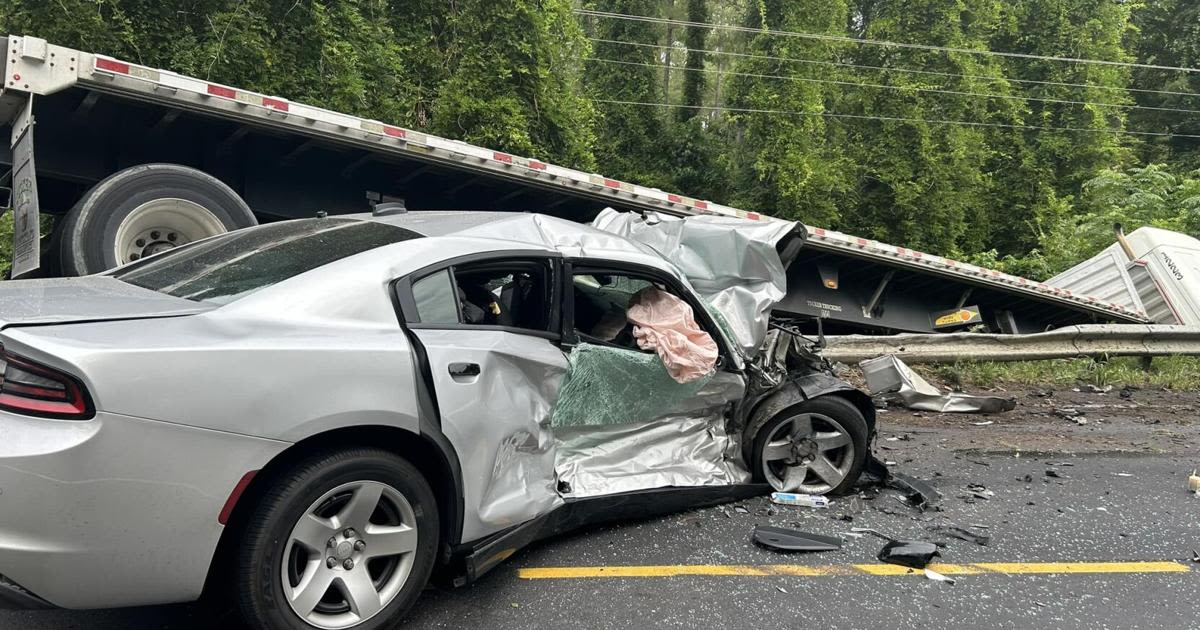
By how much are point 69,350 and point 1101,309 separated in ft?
42.3

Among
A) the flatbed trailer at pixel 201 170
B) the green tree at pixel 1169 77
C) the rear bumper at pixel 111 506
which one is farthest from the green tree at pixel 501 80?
the green tree at pixel 1169 77

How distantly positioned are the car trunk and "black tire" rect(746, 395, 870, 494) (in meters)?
2.98

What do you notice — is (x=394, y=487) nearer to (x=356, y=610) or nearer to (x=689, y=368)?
(x=356, y=610)

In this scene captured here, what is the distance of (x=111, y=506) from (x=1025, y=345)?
9.12 metres

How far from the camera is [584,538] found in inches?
154

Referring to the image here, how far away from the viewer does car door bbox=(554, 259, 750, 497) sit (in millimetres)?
3721

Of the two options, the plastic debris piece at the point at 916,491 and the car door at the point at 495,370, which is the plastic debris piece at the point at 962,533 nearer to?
the plastic debris piece at the point at 916,491

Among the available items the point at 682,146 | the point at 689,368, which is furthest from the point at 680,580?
the point at 682,146

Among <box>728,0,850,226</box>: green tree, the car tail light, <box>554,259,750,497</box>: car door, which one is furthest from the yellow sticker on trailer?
<box>728,0,850,226</box>: green tree

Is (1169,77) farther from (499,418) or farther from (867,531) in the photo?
(499,418)

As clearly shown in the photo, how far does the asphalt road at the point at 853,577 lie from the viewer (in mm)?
3119

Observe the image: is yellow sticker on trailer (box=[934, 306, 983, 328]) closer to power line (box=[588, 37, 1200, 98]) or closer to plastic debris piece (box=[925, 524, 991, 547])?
plastic debris piece (box=[925, 524, 991, 547])

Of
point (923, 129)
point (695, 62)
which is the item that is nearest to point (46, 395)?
point (923, 129)

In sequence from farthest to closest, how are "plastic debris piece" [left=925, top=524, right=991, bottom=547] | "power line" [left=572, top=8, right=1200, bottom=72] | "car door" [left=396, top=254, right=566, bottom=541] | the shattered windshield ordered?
"power line" [left=572, top=8, right=1200, bottom=72] → "plastic debris piece" [left=925, top=524, right=991, bottom=547] → "car door" [left=396, top=254, right=566, bottom=541] → the shattered windshield
